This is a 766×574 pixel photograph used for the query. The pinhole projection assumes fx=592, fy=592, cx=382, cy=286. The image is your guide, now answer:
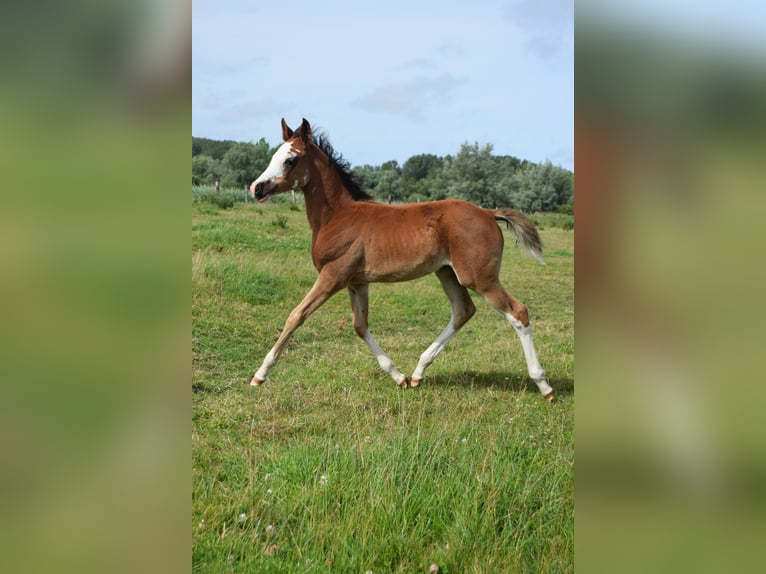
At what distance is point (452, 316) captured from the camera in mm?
4555

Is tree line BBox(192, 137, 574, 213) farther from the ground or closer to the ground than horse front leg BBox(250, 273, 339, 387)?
farther from the ground

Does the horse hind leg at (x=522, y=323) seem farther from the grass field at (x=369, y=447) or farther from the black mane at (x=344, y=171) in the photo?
the black mane at (x=344, y=171)

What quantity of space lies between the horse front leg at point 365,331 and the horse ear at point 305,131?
3.86 ft

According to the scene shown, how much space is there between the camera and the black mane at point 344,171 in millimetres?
4582

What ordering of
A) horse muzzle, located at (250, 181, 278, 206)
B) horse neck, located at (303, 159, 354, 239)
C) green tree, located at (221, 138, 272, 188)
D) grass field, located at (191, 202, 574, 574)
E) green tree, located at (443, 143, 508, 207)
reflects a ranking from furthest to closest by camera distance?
green tree, located at (221, 138, 272, 188)
green tree, located at (443, 143, 508, 207)
horse neck, located at (303, 159, 354, 239)
horse muzzle, located at (250, 181, 278, 206)
grass field, located at (191, 202, 574, 574)

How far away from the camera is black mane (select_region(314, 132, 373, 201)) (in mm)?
4582

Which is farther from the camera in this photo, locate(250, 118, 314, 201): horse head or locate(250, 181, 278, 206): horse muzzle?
locate(250, 118, 314, 201): horse head

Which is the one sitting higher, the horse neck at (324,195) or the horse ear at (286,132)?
the horse ear at (286,132)
